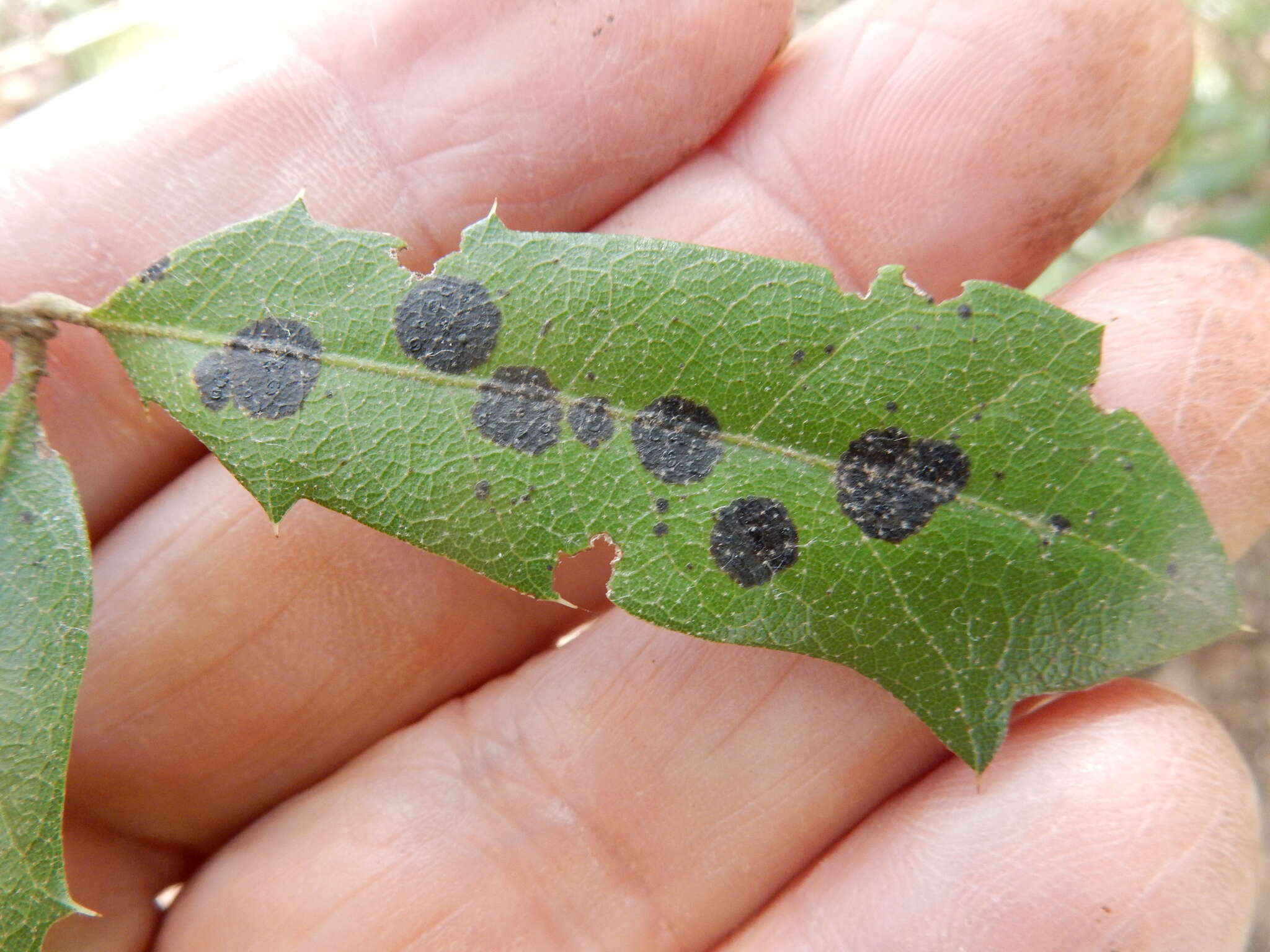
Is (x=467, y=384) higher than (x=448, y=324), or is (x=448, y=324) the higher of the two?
(x=448, y=324)

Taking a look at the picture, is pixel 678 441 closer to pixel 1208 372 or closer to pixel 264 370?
pixel 264 370

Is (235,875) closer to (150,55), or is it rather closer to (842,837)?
(842,837)

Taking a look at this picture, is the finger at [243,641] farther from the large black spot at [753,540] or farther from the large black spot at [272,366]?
the large black spot at [753,540]

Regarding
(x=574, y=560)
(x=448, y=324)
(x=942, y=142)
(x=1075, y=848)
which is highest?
(x=448, y=324)

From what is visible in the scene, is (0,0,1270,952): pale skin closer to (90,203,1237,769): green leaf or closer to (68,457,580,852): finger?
(68,457,580,852): finger

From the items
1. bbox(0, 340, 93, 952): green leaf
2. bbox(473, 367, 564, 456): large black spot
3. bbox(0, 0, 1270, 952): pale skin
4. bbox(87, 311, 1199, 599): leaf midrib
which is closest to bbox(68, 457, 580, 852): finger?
bbox(0, 0, 1270, 952): pale skin

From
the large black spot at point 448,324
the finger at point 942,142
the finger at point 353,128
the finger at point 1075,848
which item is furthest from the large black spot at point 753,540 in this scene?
the finger at point 353,128

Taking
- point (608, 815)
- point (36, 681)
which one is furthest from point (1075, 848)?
point (36, 681)
